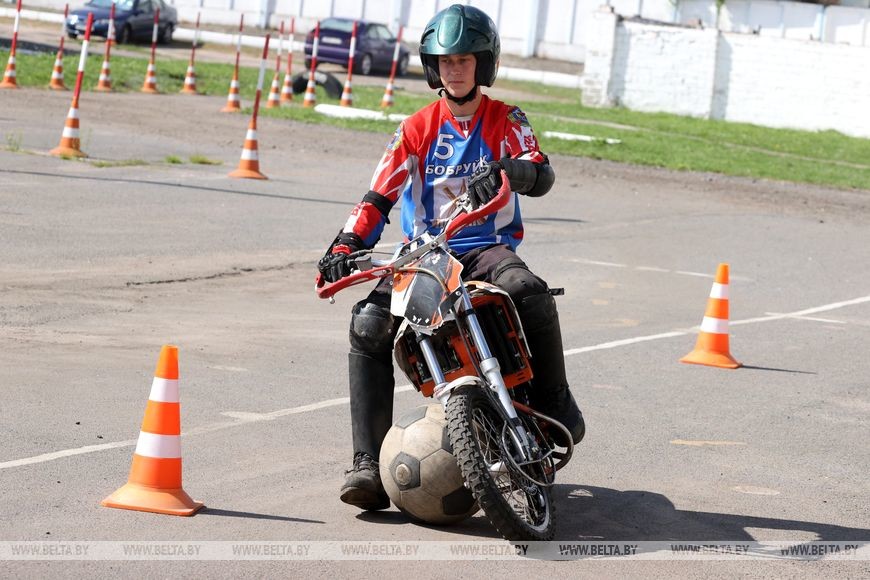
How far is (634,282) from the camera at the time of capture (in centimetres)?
1346

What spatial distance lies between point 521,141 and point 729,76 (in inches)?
1254

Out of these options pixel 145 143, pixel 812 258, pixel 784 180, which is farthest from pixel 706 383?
pixel 784 180

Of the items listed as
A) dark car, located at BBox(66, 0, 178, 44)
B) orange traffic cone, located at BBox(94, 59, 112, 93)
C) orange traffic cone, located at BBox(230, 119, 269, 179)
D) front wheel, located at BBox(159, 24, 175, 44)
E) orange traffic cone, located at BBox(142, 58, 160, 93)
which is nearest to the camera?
orange traffic cone, located at BBox(230, 119, 269, 179)

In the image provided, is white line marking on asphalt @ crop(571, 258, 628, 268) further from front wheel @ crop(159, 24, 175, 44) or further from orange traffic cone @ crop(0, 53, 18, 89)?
front wheel @ crop(159, 24, 175, 44)

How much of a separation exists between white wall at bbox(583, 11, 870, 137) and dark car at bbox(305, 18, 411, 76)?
919cm

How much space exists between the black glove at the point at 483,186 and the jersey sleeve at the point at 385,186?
0.52 m

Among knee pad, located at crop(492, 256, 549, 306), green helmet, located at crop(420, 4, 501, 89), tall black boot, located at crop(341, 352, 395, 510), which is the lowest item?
tall black boot, located at crop(341, 352, 395, 510)

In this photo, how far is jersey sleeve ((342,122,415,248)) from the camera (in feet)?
19.8

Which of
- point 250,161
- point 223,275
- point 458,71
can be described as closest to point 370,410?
point 458,71

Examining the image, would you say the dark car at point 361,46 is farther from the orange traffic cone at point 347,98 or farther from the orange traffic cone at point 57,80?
the orange traffic cone at point 57,80

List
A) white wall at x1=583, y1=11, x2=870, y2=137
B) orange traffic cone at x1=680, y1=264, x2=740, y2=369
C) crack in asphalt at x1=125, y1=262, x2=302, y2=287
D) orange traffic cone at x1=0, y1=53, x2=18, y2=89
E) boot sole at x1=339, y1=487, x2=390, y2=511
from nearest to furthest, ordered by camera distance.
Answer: boot sole at x1=339, y1=487, x2=390, y2=511, orange traffic cone at x1=680, y1=264, x2=740, y2=369, crack in asphalt at x1=125, y1=262, x2=302, y2=287, orange traffic cone at x1=0, y1=53, x2=18, y2=89, white wall at x1=583, y1=11, x2=870, y2=137

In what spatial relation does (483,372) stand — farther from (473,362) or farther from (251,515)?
(251,515)

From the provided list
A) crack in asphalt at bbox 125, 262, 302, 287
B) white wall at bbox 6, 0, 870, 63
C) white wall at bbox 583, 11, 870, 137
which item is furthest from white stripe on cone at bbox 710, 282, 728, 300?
white wall at bbox 6, 0, 870, 63

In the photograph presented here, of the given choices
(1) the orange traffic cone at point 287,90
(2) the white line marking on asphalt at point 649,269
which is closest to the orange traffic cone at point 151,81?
(1) the orange traffic cone at point 287,90
